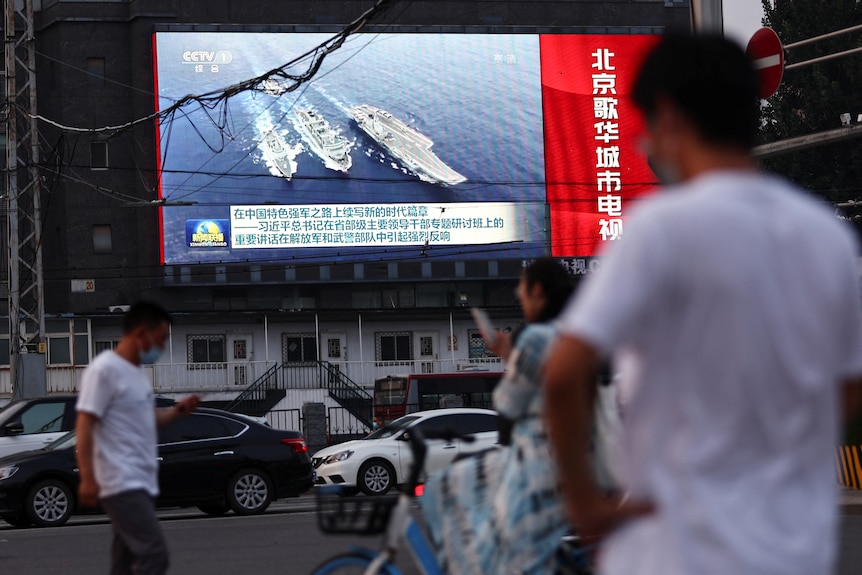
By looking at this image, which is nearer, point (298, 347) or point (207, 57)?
point (207, 57)

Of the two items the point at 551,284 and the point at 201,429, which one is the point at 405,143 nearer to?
the point at 201,429

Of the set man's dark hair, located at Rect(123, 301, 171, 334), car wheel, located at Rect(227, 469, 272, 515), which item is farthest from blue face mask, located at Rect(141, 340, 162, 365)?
car wheel, located at Rect(227, 469, 272, 515)

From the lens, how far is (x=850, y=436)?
18062 millimetres

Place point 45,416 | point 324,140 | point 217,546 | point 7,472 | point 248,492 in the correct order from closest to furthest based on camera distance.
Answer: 1. point 217,546
2. point 7,472
3. point 248,492
4. point 45,416
5. point 324,140

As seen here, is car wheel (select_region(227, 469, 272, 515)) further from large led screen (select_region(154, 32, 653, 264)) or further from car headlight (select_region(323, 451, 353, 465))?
large led screen (select_region(154, 32, 653, 264))

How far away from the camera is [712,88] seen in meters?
2.55

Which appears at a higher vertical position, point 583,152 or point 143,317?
point 583,152

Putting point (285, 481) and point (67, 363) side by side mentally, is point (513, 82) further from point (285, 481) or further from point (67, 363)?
point (285, 481)

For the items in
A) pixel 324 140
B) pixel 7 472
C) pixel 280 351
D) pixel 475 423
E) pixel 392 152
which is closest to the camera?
pixel 7 472

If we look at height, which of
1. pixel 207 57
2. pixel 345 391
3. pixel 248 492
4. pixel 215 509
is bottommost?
pixel 345 391

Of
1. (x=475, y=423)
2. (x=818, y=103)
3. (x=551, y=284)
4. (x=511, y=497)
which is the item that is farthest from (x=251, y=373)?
(x=511, y=497)

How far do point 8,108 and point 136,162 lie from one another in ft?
79.6

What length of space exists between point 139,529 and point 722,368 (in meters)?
4.56

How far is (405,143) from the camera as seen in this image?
56750 mm
